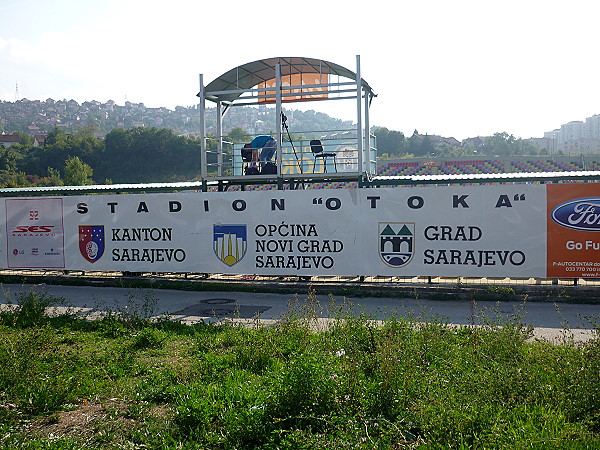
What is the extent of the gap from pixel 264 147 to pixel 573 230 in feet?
29.3

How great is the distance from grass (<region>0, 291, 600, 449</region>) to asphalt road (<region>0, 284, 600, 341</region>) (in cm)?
260

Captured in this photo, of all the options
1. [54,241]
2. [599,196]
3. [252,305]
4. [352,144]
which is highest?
[352,144]

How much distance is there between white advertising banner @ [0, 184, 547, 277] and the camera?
13.5m

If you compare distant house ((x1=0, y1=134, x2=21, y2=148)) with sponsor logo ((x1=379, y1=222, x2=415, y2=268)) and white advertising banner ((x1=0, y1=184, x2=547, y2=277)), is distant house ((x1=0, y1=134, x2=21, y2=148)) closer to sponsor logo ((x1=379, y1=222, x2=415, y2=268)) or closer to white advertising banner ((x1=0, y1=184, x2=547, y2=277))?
white advertising banner ((x1=0, y1=184, x2=547, y2=277))

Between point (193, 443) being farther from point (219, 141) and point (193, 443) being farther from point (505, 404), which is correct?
point (219, 141)

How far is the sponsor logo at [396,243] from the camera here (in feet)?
46.0

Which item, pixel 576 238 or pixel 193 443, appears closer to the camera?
pixel 193 443

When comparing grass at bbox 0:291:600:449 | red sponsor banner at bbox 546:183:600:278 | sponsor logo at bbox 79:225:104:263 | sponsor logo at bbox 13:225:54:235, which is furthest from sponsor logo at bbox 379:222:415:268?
sponsor logo at bbox 13:225:54:235

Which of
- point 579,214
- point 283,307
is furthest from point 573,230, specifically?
point 283,307

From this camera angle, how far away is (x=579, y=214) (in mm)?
13000

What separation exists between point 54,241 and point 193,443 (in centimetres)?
1363

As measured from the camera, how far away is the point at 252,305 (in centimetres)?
1298

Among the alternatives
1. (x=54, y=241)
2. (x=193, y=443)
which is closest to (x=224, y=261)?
(x=54, y=241)

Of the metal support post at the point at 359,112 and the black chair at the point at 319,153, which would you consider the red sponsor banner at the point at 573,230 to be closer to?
the metal support post at the point at 359,112
